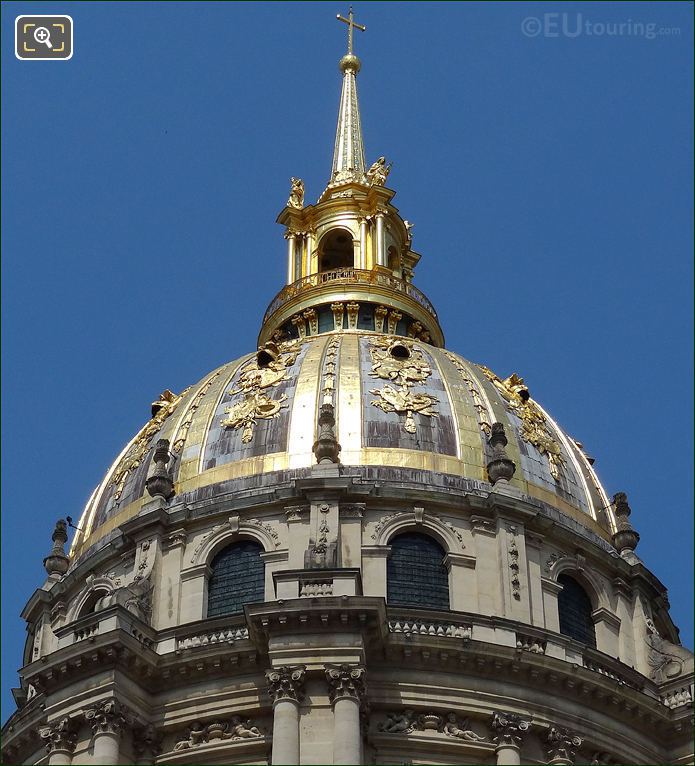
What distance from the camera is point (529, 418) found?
6594 centimetres

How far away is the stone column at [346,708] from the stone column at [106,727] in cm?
590

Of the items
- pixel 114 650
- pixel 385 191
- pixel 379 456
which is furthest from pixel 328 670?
pixel 385 191

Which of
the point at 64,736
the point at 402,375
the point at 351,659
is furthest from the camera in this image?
the point at 402,375

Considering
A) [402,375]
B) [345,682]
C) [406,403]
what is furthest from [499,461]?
[345,682]

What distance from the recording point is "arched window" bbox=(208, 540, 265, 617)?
58750 mm

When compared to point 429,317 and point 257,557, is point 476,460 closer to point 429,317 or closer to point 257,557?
point 257,557

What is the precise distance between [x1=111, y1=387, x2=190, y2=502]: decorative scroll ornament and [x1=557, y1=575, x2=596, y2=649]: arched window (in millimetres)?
14300

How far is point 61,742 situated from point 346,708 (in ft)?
26.5

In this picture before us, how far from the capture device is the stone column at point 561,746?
54.2 m

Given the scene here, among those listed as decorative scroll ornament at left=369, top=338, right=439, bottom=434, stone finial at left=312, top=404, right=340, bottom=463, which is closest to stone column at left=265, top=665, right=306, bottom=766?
stone finial at left=312, top=404, right=340, bottom=463

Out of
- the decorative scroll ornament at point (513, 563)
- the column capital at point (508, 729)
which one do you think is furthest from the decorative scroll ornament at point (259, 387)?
the column capital at point (508, 729)

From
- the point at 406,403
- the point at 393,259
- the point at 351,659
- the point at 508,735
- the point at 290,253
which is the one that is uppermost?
the point at 393,259

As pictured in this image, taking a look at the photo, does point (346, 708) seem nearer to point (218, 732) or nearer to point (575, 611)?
point (218, 732)

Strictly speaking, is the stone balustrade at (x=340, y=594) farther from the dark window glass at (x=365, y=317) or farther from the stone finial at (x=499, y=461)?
the dark window glass at (x=365, y=317)
